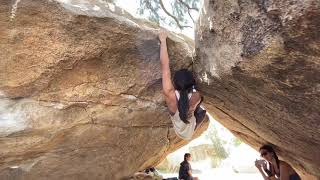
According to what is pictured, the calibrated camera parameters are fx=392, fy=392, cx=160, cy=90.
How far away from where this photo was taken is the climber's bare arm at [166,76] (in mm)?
5066

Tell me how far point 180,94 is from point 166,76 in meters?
0.33

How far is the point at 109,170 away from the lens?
23.3 feet

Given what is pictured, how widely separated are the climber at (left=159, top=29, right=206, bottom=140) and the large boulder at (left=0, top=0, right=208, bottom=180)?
0.17m

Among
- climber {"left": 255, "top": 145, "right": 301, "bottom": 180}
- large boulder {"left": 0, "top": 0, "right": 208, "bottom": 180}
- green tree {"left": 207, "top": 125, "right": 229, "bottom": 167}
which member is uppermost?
large boulder {"left": 0, "top": 0, "right": 208, "bottom": 180}

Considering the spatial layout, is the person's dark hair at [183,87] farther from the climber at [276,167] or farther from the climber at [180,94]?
the climber at [276,167]

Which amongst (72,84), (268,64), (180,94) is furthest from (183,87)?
(268,64)

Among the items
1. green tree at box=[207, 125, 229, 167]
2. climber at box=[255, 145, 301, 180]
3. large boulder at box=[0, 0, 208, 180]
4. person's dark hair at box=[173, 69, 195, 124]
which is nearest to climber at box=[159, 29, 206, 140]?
person's dark hair at box=[173, 69, 195, 124]

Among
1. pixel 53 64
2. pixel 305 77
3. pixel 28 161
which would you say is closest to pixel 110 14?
pixel 53 64

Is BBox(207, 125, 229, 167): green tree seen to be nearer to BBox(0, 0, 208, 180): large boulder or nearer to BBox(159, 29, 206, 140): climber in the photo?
BBox(0, 0, 208, 180): large boulder

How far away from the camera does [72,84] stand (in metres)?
5.17

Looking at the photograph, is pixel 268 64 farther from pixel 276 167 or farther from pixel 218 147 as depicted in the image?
pixel 218 147

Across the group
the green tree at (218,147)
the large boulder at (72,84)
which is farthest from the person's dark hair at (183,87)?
the green tree at (218,147)

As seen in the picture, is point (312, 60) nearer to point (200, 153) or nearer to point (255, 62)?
point (255, 62)

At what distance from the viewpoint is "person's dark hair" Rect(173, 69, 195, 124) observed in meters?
4.99
